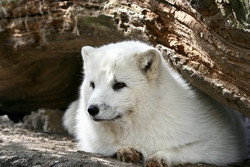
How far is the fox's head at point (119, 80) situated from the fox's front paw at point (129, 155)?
0.35 m

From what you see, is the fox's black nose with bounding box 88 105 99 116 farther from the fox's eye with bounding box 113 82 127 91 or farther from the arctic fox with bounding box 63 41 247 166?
the fox's eye with bounding box 113 82 127 91

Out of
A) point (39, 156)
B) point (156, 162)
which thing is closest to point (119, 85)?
point (156, 162)

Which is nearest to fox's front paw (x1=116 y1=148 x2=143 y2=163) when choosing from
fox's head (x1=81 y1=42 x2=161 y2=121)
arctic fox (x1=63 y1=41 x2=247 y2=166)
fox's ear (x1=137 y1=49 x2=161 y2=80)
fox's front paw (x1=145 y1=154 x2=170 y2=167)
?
arctic fox (x1=63 y1=41 x2=247 y2=166)

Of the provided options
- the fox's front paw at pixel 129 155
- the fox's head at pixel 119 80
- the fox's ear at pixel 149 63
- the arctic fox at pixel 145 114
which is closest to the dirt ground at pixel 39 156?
the fox's front paw at pixel 129 155

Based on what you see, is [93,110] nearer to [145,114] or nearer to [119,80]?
[119,80]

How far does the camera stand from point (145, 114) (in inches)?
152

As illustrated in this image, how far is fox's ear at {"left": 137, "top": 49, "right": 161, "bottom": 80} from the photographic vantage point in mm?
3879

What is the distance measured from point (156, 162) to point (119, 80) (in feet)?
2.89

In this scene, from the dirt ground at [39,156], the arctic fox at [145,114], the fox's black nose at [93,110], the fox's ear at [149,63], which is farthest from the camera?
the fox's ear at [149,63]

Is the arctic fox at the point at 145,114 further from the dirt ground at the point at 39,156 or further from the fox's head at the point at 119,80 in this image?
the dirt ground at the point at 39,156

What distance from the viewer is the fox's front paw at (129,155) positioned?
149 inches

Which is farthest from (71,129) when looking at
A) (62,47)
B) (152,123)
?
(152,123)

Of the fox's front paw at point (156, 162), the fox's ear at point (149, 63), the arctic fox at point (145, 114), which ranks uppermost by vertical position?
the fox's ear at point (149, 63)

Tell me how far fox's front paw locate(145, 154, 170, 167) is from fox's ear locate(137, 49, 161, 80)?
82 centimetres
